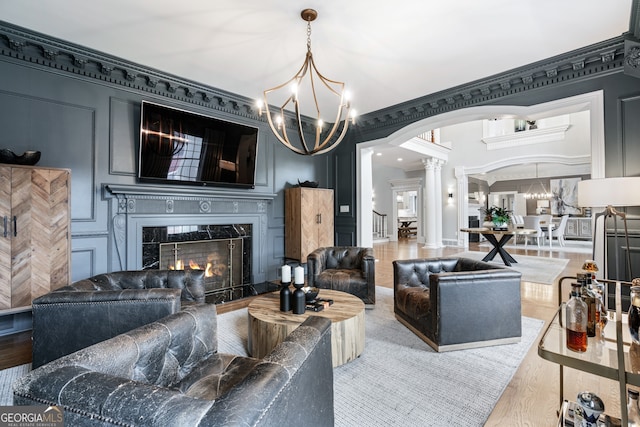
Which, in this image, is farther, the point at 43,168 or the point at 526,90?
the point at 526,90

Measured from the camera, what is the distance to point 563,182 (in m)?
11.4

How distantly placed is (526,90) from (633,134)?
1209mm

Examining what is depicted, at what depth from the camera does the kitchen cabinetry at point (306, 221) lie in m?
5.04

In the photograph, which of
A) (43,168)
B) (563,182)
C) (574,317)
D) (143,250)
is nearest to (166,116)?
(43,168)

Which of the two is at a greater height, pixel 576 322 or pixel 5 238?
pixel 5 238

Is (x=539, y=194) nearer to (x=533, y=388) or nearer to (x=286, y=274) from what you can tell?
(x=533, y=388)

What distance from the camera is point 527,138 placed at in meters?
8.73

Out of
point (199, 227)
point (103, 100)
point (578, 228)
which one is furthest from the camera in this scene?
point (578, 228)

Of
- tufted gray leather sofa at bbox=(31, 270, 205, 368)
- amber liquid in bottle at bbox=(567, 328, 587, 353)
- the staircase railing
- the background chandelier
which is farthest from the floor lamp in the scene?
the staircase railing

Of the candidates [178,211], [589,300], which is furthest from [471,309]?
[178,211]

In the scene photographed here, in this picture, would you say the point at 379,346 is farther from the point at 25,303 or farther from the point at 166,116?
the point at 166,116

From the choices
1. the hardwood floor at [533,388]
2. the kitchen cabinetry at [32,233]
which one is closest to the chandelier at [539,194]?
the hardwood floor at [533,388]

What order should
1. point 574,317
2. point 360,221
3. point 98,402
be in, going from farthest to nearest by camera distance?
point 360,221, point 574,317, point 98,402

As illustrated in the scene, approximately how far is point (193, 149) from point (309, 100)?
6.21 ft
